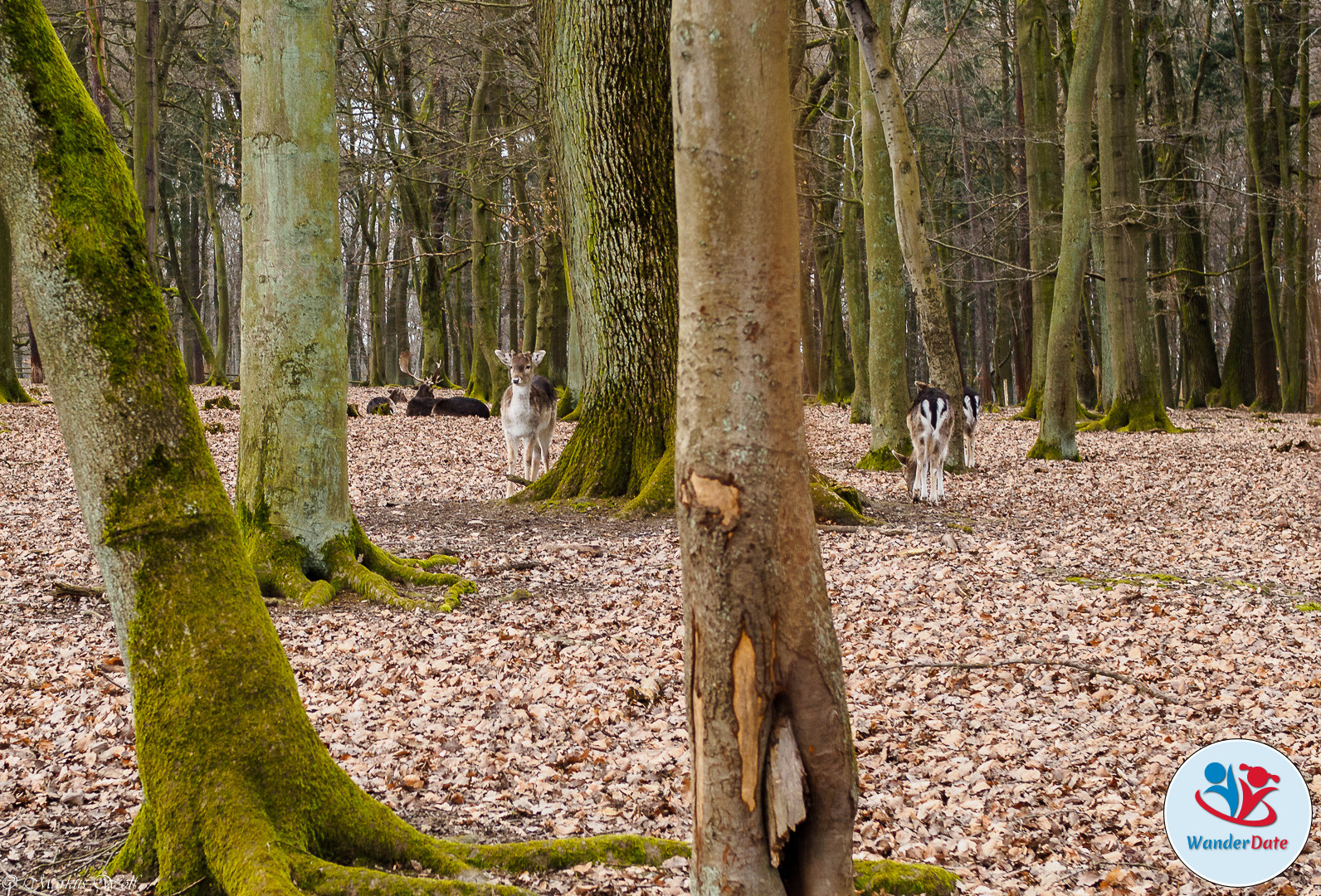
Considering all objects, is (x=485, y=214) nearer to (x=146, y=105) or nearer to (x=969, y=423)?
(x=146, y=105)

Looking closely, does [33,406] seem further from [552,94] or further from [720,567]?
[720,567]

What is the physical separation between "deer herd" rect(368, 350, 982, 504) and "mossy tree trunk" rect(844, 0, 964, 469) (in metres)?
0.40

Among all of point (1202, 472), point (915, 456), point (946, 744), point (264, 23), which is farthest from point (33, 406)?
point (1202, 472)

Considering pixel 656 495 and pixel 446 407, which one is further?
pixel 446 407

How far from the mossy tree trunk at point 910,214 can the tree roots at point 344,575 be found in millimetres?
7672

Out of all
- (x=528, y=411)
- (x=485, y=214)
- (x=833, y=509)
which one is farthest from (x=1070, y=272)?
(x=485, y=214)

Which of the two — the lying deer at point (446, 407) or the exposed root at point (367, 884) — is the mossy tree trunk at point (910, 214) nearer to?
the lying deer at point (446, 407)

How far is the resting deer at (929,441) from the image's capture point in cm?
A: 1091

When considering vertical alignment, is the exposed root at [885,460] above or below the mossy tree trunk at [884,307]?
below

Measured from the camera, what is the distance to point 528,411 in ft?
40.2

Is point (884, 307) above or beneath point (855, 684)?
above

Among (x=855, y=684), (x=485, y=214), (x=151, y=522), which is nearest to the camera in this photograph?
(x=151, y=522)

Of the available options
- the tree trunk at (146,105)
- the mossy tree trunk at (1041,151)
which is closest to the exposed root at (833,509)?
the mossy tree trunk at (1041,151)

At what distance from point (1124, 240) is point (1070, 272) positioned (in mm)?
3774
